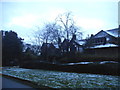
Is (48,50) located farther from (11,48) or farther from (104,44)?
(104,44)

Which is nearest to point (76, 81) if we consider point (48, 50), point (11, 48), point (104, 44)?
point (104, 44)

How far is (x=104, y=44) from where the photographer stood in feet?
108

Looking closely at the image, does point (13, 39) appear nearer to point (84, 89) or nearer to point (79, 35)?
point (79, 35)

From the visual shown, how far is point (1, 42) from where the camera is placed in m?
41.6

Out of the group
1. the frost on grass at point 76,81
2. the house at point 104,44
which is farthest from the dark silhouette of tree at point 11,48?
the frost on grass at point 76,81

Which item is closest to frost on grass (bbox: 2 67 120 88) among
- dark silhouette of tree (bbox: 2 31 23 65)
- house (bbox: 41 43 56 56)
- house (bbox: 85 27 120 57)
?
house (bbox: 85 27 120 57)

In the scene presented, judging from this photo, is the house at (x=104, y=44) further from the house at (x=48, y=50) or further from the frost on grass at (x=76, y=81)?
the frost on grass at (x=76, y=81)

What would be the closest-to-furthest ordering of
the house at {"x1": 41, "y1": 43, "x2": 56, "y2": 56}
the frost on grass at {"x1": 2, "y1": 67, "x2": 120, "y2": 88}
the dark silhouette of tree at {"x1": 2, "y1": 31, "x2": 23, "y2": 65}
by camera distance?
the frost on grass at {"x1": 2, "y1": 67, "x2": 120, "y2": 88}, the house at {"x1": 41, "y1": 43, "x2": 56, "y2": 56}, the dark silhouette of tree at {"x1": 2, "y1": 31, "x2": 23, "y2": 65}

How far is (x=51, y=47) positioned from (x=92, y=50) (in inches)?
389

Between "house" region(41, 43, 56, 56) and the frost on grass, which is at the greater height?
"house" region(41, 43, 56, 56)

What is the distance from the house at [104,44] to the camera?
99.4ft

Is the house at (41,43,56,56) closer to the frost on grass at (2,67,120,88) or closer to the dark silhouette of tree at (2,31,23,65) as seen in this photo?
the dark silhouette of tree at (2,31,23,65)

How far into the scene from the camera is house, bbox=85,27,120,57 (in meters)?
30.3

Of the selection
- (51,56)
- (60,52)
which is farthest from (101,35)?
(51,56)
